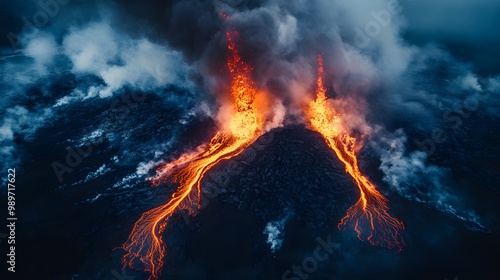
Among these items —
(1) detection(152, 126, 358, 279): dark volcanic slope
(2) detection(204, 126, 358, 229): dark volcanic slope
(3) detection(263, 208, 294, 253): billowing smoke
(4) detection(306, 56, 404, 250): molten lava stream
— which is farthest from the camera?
(2) detection(204, 126, 358, 229): dark volcanic slope

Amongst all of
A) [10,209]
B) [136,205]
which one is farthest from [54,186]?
[136,205]

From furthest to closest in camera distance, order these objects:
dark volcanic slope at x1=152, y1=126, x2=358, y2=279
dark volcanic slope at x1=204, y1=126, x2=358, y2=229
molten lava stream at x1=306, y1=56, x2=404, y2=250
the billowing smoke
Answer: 1. dark volcanic slope at x1=204, y1=126, x2=358, y2=229
2. molten lava stream at x1=306, y1=56, x2=404, y2=250
3. the billowing smoke
4. dark volcanic slope at x1=152, y1=126, x2=358, y2=279

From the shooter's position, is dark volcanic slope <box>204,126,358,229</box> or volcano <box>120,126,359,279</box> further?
dark volcanic slope <box>204,126,358,229</box>

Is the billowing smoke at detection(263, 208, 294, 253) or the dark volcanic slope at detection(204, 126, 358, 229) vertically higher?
the dark volcanic slope at detection(204, 126, 358, 229)

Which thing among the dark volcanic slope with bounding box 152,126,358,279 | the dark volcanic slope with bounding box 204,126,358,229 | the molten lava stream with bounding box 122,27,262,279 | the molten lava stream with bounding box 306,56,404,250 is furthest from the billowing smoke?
the molten lava stream with bounding box 122,27,262,279

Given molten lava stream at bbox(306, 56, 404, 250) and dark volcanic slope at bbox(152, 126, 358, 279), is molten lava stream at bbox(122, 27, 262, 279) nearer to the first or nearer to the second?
dark volcanic slope at bbox(152, 126, 358, 279)

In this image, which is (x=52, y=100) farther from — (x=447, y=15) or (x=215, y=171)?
(x=447, y=15)

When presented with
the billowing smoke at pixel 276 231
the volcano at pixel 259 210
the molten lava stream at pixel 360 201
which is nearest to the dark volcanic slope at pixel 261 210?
the volcano at pixel 259 210
